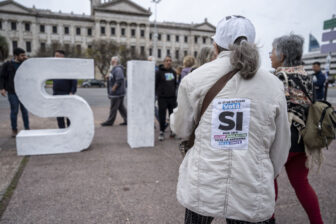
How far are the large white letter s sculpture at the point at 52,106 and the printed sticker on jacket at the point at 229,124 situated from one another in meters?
3.87

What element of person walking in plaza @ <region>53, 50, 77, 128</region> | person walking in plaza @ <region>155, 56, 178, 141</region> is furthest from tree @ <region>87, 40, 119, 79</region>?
person walking in plaza @ <region>155, 56, 178, 141</region>

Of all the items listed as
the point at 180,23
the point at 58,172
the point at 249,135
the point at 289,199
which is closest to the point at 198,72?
the point at 249,135

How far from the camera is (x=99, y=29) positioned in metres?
61.7

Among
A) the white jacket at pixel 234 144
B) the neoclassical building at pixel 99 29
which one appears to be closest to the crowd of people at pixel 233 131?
the white jacket at pixel 234 144

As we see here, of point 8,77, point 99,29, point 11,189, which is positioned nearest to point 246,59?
point 11,189

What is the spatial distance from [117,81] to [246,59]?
19.5ft

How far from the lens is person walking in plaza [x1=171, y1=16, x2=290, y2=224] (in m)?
1.36

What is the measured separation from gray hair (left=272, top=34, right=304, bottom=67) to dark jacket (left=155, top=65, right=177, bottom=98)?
12.0 feet

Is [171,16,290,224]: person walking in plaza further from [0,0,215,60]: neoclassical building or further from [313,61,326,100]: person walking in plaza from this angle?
[0,0,215,60]: neoclassical building

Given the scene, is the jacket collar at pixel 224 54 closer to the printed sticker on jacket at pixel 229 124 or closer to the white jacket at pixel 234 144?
the white jacket at pixel 234 144

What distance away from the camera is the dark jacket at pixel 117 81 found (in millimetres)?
6965

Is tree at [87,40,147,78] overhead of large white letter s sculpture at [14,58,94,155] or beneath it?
overhead

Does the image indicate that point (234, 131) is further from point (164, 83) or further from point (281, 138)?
point (164, 83)

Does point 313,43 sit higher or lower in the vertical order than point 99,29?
lower
